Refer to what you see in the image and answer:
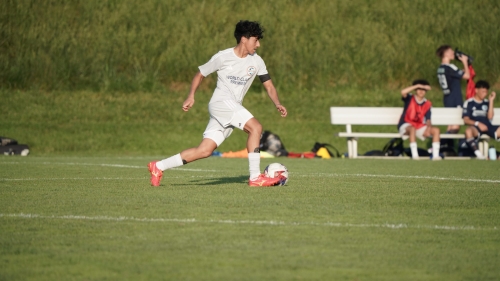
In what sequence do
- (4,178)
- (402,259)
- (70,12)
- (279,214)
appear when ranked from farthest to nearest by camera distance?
(70,12) < (4,178) < (279,214) < (402,259)

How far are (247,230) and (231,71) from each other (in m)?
3.77

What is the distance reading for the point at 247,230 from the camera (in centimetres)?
723

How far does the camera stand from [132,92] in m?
27.2

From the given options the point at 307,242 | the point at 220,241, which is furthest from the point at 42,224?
the point at 307,242

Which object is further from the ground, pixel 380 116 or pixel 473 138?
pixel 380 116

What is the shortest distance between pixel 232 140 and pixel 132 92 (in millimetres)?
5128

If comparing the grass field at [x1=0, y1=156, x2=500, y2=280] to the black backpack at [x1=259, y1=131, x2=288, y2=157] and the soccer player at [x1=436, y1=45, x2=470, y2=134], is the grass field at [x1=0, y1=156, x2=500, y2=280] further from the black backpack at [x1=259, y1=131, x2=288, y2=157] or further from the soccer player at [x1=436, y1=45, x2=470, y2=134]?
the soccer player at [x1=436, y1=45, x2=470, y2=134]

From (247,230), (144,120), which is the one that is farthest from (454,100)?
(247,230)

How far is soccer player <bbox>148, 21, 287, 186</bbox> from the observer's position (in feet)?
34.3

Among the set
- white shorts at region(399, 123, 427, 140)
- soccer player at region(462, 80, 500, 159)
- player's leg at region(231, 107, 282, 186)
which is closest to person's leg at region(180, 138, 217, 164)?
player's leg at region(231, 107, 282, 186)

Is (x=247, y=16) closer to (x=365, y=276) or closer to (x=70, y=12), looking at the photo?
(x=70, y=12)

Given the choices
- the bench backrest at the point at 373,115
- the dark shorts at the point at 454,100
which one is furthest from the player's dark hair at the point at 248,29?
the dark shorts at the point at 454,100

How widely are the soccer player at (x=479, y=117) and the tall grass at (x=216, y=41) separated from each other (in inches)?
332

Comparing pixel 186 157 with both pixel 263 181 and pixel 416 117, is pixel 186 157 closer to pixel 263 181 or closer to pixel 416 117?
pixel 263 181
